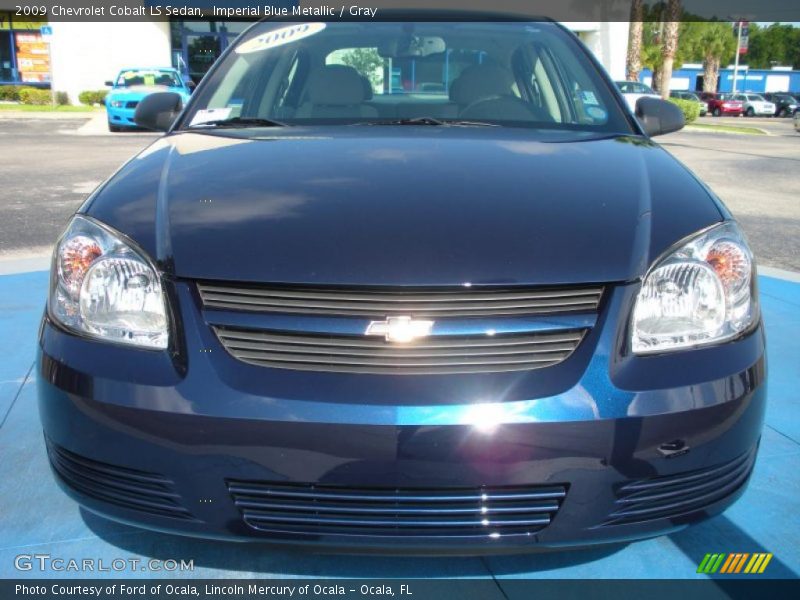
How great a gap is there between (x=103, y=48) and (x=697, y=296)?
30575 mm

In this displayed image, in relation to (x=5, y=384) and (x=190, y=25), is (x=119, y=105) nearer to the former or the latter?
(x=190, y=25)

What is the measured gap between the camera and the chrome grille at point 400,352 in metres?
1.66

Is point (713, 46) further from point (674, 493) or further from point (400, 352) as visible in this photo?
point (400, 352)

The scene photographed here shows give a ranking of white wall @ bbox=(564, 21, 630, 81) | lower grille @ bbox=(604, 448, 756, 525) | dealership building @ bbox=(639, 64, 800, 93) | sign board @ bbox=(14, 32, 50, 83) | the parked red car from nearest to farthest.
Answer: lower grille @ bbox=(604, 448, 756, 525) → sign board @ bbox=(14, 32, 50, 83) → white wall @ bbox=(564, 21, 630, 81) → the parked red car → dealership building @ bbox=(639, 64, 800, 93)

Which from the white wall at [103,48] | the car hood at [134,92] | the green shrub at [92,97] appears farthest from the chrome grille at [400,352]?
the white wall at [103,48]

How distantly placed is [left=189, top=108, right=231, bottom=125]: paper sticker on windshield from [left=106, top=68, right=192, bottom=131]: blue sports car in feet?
48.1

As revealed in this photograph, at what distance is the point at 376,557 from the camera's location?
2.01 meters

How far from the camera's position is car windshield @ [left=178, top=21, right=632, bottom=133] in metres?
2.92

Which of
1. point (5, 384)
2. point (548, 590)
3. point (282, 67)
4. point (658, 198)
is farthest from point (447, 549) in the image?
point (5, 384)

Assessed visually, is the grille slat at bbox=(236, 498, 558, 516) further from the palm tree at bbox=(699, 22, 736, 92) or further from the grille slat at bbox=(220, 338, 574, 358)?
the palm tree at bbox=(699, 22, 736, 92)

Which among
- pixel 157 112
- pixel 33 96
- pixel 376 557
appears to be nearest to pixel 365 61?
pixel 157 112

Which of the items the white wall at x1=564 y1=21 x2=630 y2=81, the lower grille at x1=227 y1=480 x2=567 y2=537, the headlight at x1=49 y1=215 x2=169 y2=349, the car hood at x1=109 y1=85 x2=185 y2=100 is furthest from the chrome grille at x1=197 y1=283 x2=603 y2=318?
the white wall at x1=564 y1=21 x2=630 y2=81

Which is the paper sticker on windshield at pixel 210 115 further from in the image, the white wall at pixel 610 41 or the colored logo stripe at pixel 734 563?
the white wall at pixel 610 41

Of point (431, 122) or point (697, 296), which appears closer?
point (697, 296)
